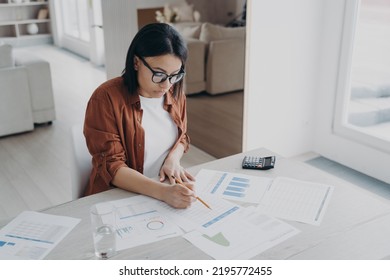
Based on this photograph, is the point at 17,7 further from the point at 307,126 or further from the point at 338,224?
the point at 338,224

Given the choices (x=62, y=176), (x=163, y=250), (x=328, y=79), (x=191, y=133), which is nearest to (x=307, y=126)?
(x=328, y=79)

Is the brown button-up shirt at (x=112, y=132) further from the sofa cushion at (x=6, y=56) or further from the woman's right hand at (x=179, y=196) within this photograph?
the sofa cushion at (x=6, y=56)

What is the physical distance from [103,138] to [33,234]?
0.43m

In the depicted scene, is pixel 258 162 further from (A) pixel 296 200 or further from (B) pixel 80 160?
Answer: (B) pixel 80 160

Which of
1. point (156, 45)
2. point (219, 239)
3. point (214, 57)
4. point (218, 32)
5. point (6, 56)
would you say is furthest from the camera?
point (6, 56)

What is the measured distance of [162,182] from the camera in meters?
1.60

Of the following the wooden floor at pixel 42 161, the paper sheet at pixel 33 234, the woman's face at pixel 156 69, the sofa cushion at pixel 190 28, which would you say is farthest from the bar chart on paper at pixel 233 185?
the sofa cushion at pixel 190 28

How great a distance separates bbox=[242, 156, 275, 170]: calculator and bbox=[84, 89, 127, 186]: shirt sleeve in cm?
46

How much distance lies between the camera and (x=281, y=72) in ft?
10.8

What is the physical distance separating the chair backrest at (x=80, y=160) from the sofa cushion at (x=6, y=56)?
2.50 meters

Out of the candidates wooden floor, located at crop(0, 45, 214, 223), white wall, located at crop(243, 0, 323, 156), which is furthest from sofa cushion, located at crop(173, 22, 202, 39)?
wooden floor, located at crop(0, 45, 214, 223)

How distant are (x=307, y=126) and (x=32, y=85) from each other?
247cm

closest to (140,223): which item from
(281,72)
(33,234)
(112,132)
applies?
(33,234)

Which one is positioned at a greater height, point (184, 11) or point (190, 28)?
point (184, 11)
